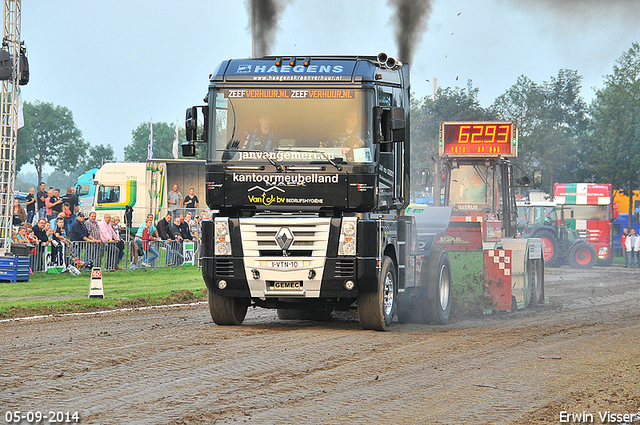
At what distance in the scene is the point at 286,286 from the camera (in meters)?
11.1

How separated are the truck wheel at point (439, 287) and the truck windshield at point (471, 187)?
5.35 meters

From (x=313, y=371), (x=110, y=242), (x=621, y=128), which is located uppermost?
(x=621, y=128)

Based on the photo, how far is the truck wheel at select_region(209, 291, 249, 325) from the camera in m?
12.0

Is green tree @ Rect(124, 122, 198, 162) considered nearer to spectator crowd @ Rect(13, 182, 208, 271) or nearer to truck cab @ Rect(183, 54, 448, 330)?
spectator crowd @ Rect(13, 182, 208, 271)

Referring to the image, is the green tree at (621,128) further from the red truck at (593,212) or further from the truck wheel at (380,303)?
the truck wheel at (380,303)

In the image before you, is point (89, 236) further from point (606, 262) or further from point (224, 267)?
point (606, 262)

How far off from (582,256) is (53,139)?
70.2 meters

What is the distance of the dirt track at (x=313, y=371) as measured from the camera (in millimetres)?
6645

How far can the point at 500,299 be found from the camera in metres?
15.2

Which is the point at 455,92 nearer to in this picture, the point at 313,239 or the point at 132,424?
the point at 313,239

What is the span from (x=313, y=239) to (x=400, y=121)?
1972 mm

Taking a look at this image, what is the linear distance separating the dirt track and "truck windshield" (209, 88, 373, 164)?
2.39 m

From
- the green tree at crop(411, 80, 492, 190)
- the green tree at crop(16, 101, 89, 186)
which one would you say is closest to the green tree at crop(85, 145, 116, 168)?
the green tree at crop(16, 101, 89, 186)

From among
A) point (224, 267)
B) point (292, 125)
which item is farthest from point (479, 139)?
point (224, 267)
